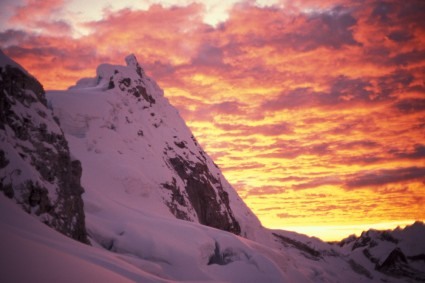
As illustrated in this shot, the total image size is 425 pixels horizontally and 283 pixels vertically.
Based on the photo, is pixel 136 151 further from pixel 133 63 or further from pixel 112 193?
pixel 133 63

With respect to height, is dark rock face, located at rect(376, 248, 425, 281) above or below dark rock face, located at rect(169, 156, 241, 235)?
below

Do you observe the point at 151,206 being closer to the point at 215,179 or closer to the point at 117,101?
the point at 117,101

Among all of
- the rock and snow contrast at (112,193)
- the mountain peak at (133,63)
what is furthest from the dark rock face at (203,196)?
the mountain peak at (133,63)

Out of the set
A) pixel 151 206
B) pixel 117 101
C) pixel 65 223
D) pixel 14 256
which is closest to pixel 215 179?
pixel 117 101

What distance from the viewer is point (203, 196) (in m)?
47.9

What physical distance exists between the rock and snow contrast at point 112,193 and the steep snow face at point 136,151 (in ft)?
0.49

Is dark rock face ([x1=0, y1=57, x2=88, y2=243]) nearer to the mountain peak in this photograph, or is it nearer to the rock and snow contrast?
the rock and snow contrast

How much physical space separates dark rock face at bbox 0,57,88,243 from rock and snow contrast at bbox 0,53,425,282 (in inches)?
1.6

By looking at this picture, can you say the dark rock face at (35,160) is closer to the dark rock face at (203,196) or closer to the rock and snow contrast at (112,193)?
the rock and snow contrast at (112,193)

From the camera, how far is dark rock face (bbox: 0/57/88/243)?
1207cm

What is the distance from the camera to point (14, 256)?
5898 mm

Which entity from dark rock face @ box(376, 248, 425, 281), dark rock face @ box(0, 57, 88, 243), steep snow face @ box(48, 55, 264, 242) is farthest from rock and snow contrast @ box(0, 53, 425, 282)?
dark rock face @ box(376, 248, 425, 281)

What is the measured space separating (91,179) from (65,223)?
1576cm

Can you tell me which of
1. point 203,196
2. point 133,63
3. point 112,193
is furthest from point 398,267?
point 112,193
